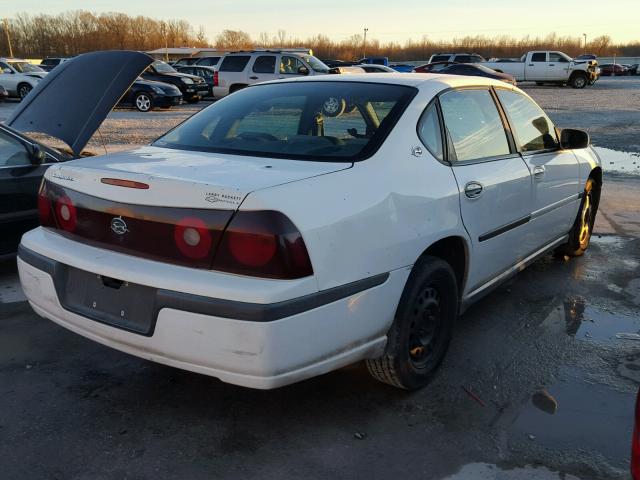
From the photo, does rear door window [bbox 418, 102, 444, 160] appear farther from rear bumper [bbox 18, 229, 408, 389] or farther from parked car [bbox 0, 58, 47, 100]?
parked car [bbox 0, 58, 47, 100]

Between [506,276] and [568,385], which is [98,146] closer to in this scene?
[506,276]

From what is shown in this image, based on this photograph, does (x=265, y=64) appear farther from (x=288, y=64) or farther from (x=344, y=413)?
(x=344, y=413)

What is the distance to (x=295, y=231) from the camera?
224 centimetres

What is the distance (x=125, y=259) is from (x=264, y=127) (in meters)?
1.21

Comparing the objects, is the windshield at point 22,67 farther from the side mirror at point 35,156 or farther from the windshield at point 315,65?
the side mirror at point 35,156

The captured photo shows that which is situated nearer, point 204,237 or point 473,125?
point 204,237

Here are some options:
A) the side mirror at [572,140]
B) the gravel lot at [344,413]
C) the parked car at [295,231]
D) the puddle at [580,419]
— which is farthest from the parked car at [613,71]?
the puddle at [580,419]

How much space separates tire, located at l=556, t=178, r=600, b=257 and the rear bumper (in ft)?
10.0

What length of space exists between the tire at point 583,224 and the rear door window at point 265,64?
51.2 feet

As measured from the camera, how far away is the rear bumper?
223cm

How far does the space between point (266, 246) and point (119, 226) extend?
0.71m

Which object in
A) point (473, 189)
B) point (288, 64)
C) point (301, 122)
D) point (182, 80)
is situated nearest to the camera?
point (473, 189)

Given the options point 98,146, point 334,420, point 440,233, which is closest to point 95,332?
point 334,420

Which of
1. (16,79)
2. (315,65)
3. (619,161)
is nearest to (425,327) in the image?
(619,161)
